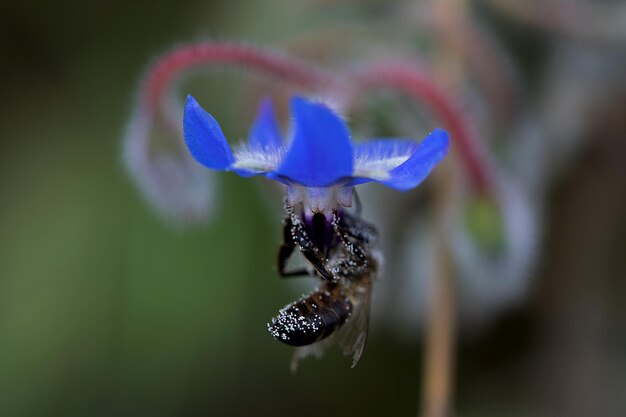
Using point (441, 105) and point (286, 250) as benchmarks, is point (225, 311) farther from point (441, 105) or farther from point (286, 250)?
point (286, 250)

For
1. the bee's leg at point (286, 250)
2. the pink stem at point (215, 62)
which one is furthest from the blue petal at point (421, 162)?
the pink stem at point (215, 62)

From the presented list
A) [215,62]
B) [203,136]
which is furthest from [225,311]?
[203,136]

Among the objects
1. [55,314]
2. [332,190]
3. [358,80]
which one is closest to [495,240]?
[358,80]

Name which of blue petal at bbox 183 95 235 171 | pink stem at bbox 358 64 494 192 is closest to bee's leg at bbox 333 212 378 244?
blue petal at bbox 183 95 235 171

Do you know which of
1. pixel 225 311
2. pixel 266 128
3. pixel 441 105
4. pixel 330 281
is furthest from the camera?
pixel 225 311

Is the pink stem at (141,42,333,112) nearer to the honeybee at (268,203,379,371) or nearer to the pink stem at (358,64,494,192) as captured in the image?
the pink stem at (358,64,494,192)

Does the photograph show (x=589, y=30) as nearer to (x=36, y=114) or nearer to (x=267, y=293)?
(x=267, y=293)
